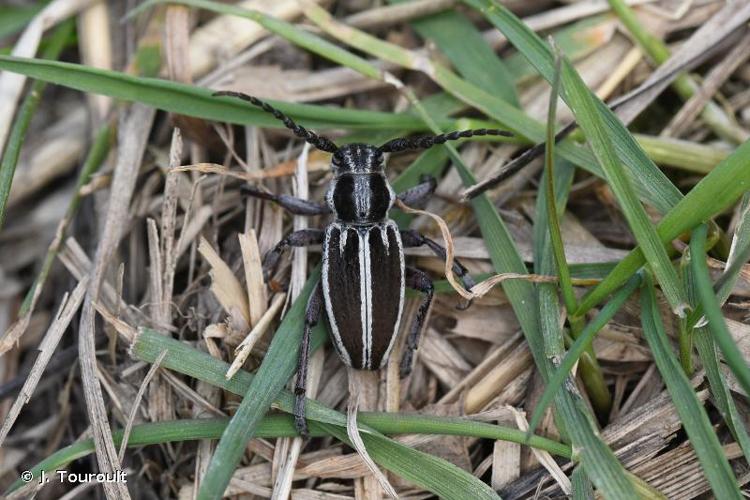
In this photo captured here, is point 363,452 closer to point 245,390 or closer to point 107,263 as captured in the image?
point 245,390

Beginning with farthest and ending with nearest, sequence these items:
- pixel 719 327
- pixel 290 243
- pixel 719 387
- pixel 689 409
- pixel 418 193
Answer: pixel 418 193, pixel 290 243, pixel 719 387, pixel 689 409, pixel 719 327

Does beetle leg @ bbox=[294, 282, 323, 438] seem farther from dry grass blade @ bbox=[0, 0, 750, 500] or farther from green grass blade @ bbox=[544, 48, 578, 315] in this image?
green grass blade @ bbox=[544, 48, 578, 315]

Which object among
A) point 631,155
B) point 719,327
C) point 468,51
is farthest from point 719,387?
point 468,51

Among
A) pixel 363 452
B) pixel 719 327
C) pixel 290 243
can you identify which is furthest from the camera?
pixel 290 243

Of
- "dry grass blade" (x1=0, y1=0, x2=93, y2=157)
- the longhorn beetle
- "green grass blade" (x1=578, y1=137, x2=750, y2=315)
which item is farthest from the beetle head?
"dry grass blade" (x1=0, y1=0, x2=93, y2=157)

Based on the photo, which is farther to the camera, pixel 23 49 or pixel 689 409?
pixel 23 49

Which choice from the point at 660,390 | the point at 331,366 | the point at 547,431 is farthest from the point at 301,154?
the point at 660,390
